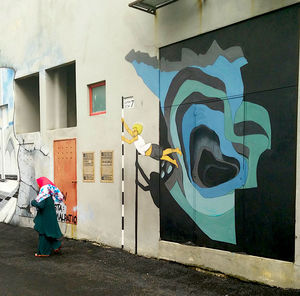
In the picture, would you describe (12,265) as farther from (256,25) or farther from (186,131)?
(256,25)

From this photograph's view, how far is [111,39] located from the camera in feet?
25.9

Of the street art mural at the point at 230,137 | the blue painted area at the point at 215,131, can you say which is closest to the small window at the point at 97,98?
the street art mural at the point at 230,137

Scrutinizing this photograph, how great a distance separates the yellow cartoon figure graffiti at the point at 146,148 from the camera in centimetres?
671

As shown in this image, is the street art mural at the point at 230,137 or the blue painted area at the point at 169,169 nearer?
the street art mural at the point at 230,137

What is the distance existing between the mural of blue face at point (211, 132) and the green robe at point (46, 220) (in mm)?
2502

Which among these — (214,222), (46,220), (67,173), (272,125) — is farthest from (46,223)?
(272,125)

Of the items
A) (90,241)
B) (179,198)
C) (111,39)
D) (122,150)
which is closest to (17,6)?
(111,39)

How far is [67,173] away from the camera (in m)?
9.30

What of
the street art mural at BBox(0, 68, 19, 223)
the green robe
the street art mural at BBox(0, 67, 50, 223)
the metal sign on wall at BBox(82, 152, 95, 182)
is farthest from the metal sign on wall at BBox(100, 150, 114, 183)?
the street art mural at BBox(0, 68, 19, 223)

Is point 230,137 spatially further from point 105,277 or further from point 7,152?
point 7,152

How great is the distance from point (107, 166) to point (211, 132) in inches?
112

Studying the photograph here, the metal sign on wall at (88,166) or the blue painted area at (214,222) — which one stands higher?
the metal sign on wall at (88,166)

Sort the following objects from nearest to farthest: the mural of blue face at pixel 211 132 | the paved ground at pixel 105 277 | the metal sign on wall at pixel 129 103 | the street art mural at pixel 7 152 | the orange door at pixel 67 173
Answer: the paved ground at pixel 105 277, the mural of blue face at pixel 211 132, the metal sign on wall at pixel 129 103, the orange door at pixel 67 173, the street art mural at pixel 7 152

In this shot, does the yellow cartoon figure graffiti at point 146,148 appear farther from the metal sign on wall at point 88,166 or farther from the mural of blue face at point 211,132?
the metal sign on wall at point 88,166
